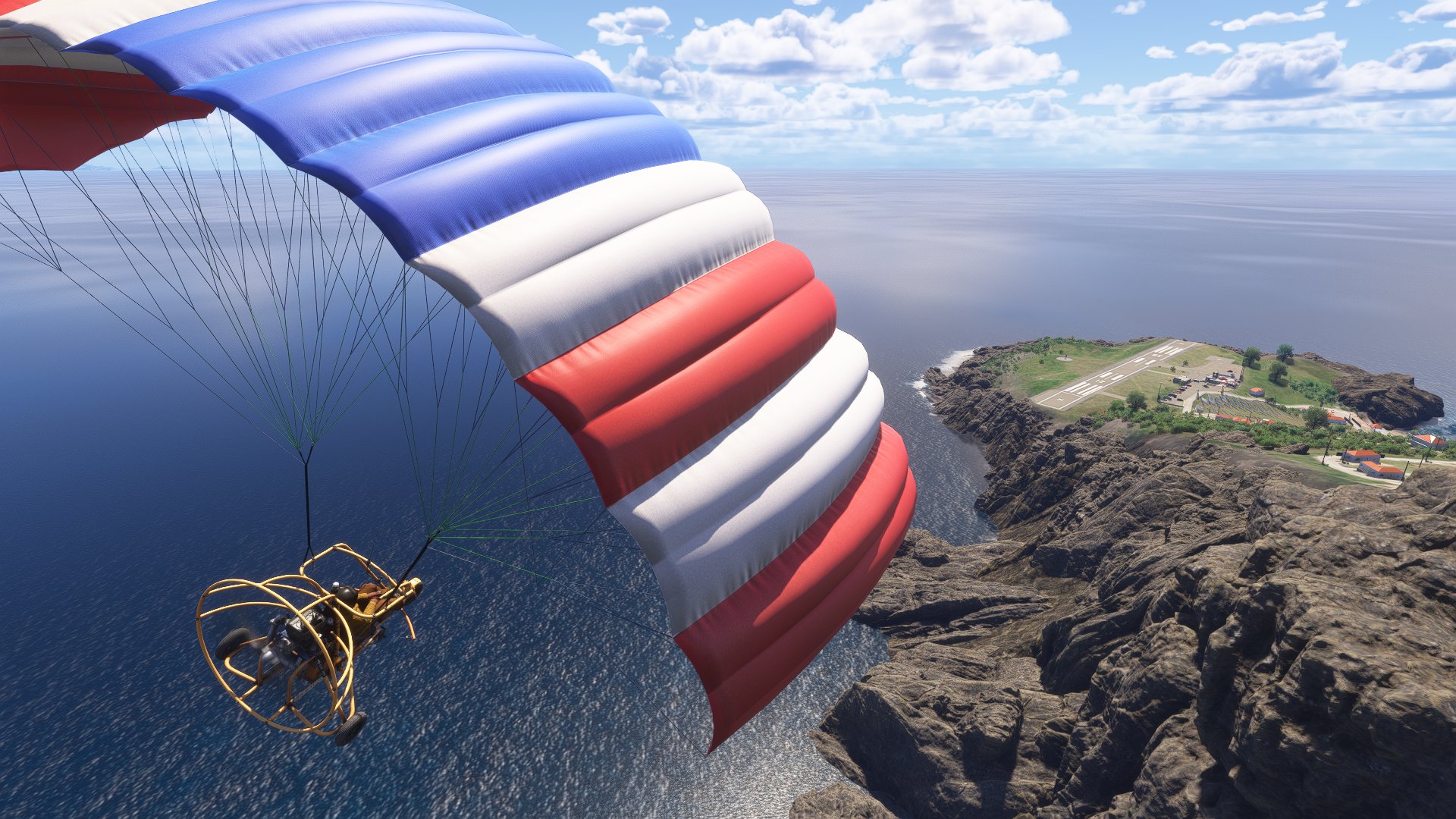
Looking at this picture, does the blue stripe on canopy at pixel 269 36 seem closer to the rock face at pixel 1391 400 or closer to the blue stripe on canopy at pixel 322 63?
the blue stripe on canopy at pixel 322 63

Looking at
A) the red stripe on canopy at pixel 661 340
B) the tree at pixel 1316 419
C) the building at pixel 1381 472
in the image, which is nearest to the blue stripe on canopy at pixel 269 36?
the red stripe on canopy at pixel 661 340

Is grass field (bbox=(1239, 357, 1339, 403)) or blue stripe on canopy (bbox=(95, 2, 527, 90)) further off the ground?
blue stripe on canopy (bbox=(95, 2, 527, 90))

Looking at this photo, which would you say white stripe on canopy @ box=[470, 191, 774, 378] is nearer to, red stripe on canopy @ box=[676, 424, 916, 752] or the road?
red stripe on canopy @ box=[676, 424, 916, 752]

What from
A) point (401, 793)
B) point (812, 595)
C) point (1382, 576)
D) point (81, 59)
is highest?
point (81, 59)

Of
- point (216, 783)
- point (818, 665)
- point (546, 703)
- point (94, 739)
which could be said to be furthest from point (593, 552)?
point (94, 739)

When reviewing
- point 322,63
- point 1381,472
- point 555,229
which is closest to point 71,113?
point 322,63

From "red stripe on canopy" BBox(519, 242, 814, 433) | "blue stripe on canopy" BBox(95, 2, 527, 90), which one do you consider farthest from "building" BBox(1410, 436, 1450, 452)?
"blue stripe on canopy" BBox(95, 2, 527, 90)

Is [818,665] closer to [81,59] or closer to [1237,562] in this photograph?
[1237,562]
